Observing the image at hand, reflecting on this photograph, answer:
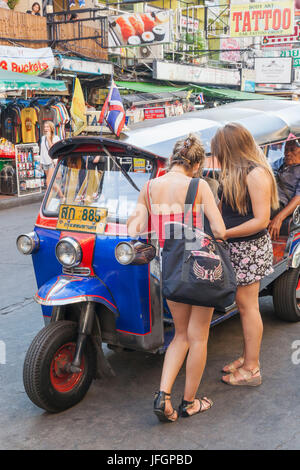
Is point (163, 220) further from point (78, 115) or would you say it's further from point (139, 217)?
point (78, 115)

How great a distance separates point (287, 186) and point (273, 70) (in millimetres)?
21725

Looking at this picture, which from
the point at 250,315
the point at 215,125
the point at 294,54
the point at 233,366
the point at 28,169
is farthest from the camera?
the point at 294,54

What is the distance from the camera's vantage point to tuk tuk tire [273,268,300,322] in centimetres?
502

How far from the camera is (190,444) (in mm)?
3215

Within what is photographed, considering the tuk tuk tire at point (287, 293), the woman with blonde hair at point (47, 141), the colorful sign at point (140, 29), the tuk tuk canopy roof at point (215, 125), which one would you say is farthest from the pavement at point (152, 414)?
the colorful sign at point (140, 29)

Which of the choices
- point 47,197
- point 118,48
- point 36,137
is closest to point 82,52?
point 118,48

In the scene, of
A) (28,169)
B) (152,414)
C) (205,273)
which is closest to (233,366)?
(152,414)

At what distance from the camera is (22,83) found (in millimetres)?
11789

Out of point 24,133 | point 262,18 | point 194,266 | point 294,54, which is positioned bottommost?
point 24,133

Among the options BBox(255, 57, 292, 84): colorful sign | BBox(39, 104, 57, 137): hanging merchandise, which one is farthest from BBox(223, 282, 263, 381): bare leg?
BBox(255, 57, 292, 84): colorful sign

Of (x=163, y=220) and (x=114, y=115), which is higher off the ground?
(x=114, y=115)

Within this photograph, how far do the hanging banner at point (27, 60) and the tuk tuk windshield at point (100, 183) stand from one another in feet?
31.9

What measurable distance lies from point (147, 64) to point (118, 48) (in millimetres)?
2128

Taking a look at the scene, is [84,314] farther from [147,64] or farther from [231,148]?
[147,64]
